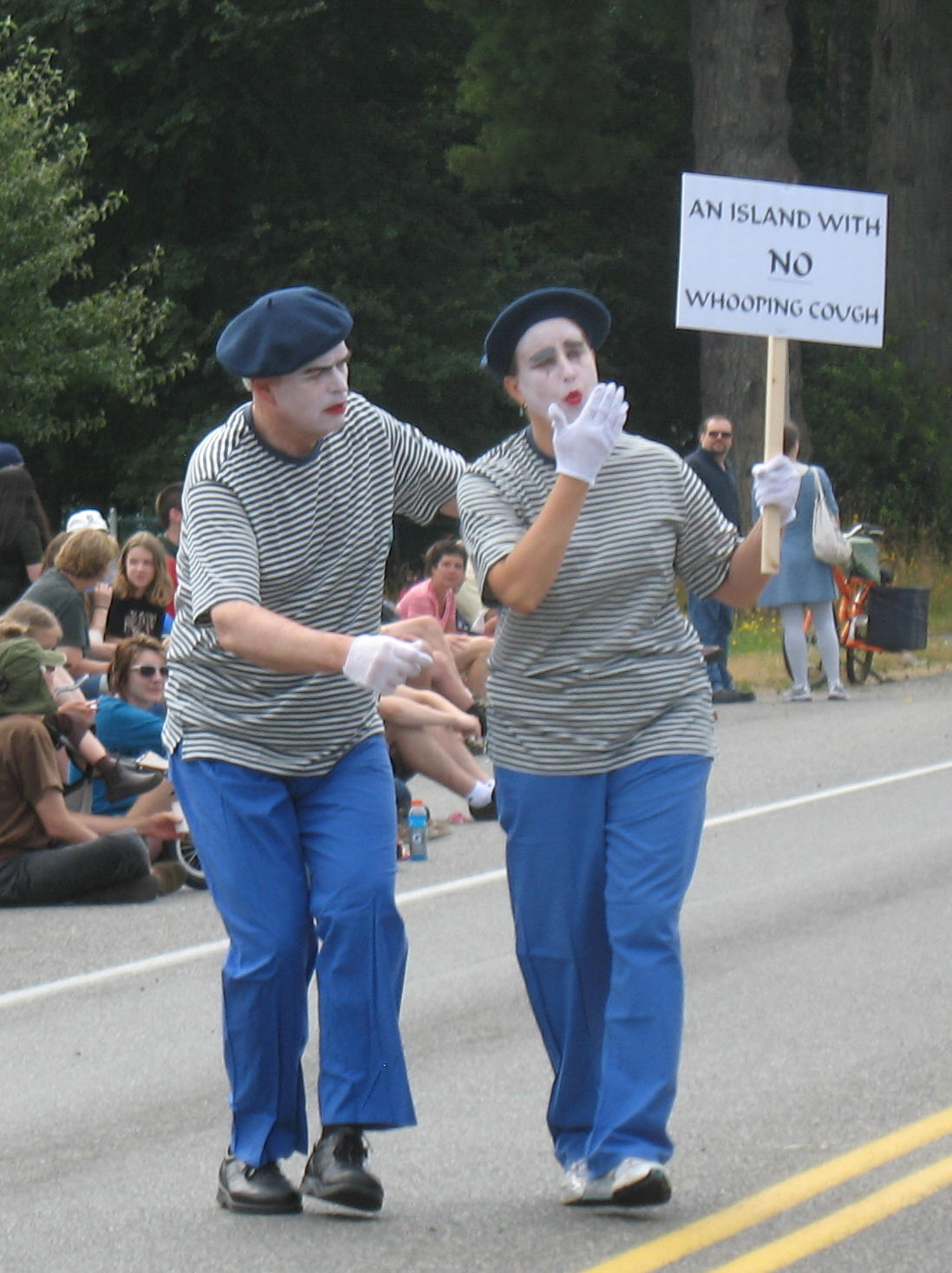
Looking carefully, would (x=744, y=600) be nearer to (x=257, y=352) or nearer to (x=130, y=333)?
(x=257, y=352)

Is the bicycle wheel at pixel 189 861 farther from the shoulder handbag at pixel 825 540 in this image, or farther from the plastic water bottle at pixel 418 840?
the shoulder handbag at pixel 825 540

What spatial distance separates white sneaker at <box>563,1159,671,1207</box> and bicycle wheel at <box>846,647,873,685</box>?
1288 cm

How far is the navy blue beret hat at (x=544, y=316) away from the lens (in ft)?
15.4

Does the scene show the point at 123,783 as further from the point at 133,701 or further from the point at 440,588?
the point at 440,588

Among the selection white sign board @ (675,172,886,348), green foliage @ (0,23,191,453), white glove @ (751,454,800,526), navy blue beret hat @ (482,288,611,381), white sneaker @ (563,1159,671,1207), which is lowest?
white sneaker @ (563,1159,671,1207)

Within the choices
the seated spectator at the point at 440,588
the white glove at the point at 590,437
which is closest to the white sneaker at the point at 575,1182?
the white glove at the point at 590,437

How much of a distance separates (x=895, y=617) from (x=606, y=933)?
12.9m

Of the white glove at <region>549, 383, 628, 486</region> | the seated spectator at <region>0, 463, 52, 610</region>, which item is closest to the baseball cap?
the seated spectator at <region>0, 463, 52, 610</region>

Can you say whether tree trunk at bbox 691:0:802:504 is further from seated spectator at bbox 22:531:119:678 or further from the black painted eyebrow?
the black painted eyebrow

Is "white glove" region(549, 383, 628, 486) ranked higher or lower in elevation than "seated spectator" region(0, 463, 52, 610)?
higher

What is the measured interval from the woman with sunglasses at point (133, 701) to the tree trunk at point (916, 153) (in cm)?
1858

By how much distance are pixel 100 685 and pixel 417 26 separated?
22368mm

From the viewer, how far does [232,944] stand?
4691 millimetres

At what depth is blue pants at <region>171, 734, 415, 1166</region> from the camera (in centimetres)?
458
